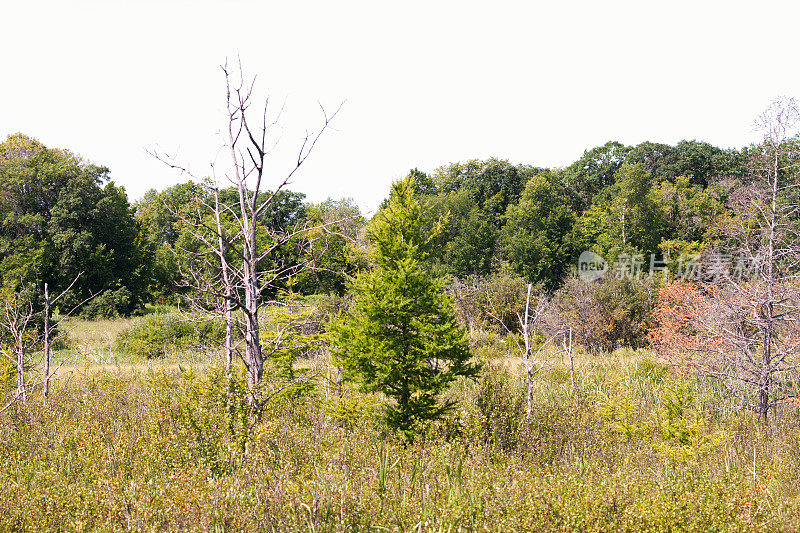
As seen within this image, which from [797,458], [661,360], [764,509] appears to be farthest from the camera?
[661,360]

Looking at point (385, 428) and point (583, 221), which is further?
point (583, 221)

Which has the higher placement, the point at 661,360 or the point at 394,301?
the point at 394,301

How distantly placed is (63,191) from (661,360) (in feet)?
107

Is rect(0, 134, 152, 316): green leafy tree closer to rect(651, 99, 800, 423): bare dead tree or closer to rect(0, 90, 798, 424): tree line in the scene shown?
rect(0, 90, 798, 424): tree line

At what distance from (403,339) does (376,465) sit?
6.09 ft

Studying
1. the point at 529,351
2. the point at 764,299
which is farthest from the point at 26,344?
the point at 764,299

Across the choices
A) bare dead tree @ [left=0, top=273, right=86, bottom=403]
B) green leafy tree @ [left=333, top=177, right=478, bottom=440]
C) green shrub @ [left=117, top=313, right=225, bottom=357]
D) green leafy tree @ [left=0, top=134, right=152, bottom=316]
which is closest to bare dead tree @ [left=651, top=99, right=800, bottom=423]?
green leafy tree @ [left=333, top=177, right=478, bottom=440]

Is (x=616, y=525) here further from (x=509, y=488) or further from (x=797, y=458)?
(x=797, y=458)

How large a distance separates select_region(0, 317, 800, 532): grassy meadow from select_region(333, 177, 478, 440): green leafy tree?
16.4 inches

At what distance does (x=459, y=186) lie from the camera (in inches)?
1965

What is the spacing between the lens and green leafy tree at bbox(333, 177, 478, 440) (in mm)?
6461

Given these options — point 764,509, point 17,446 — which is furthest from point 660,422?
point 17,446

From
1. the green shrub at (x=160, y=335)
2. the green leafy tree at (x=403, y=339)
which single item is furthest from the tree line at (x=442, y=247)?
the green shrub at (x=160, y=335)

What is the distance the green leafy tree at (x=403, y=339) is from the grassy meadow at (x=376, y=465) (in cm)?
42
